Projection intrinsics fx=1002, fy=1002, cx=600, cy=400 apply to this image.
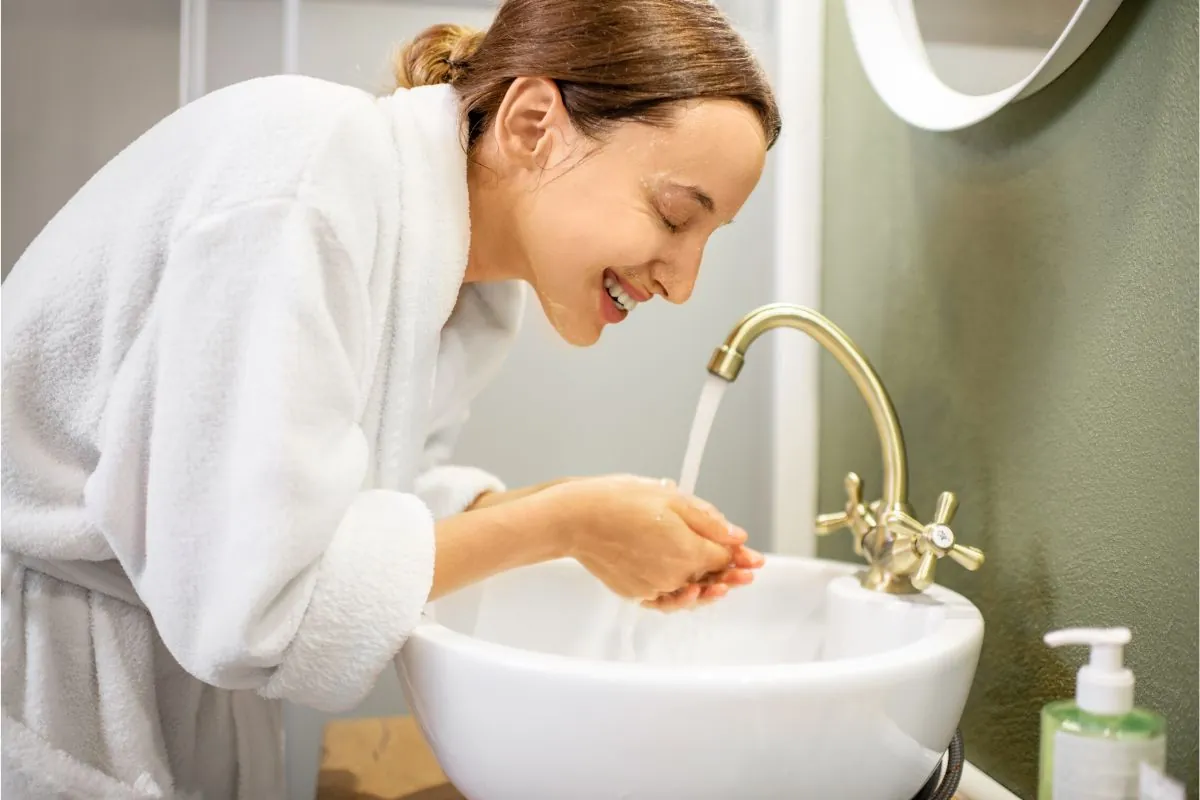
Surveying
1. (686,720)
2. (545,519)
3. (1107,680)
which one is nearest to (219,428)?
(545,519)

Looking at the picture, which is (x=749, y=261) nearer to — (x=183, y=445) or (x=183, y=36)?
(x=183, y=36)

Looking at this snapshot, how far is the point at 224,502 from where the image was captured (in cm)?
64

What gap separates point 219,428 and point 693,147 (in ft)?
1.44

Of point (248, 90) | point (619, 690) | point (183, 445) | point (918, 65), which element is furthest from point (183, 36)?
point (619, 690)

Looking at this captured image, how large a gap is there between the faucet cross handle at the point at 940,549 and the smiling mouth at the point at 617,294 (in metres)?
0.33

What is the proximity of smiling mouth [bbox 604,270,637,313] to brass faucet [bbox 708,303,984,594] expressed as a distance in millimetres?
97

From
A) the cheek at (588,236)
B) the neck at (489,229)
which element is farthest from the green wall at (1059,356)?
the neck at (489,229)

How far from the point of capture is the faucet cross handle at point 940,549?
84 cm

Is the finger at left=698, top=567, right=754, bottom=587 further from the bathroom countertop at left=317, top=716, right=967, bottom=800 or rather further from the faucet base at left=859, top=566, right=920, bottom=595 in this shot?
the bathroom countertop at left=317, top=716, right=967, bottom=800

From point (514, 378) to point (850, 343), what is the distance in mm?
494

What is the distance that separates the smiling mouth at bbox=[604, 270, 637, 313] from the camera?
0.92 m

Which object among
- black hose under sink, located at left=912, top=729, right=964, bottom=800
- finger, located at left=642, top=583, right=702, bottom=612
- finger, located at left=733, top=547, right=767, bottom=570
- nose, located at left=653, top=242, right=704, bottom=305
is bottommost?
black hose under sink, located at left=912, top=729, right=964, bottom=800

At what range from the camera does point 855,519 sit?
38.3 inches

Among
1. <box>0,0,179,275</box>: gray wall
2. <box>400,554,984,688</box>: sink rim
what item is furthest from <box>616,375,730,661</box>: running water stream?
<box>0,0,179,275</box>: gray wall
